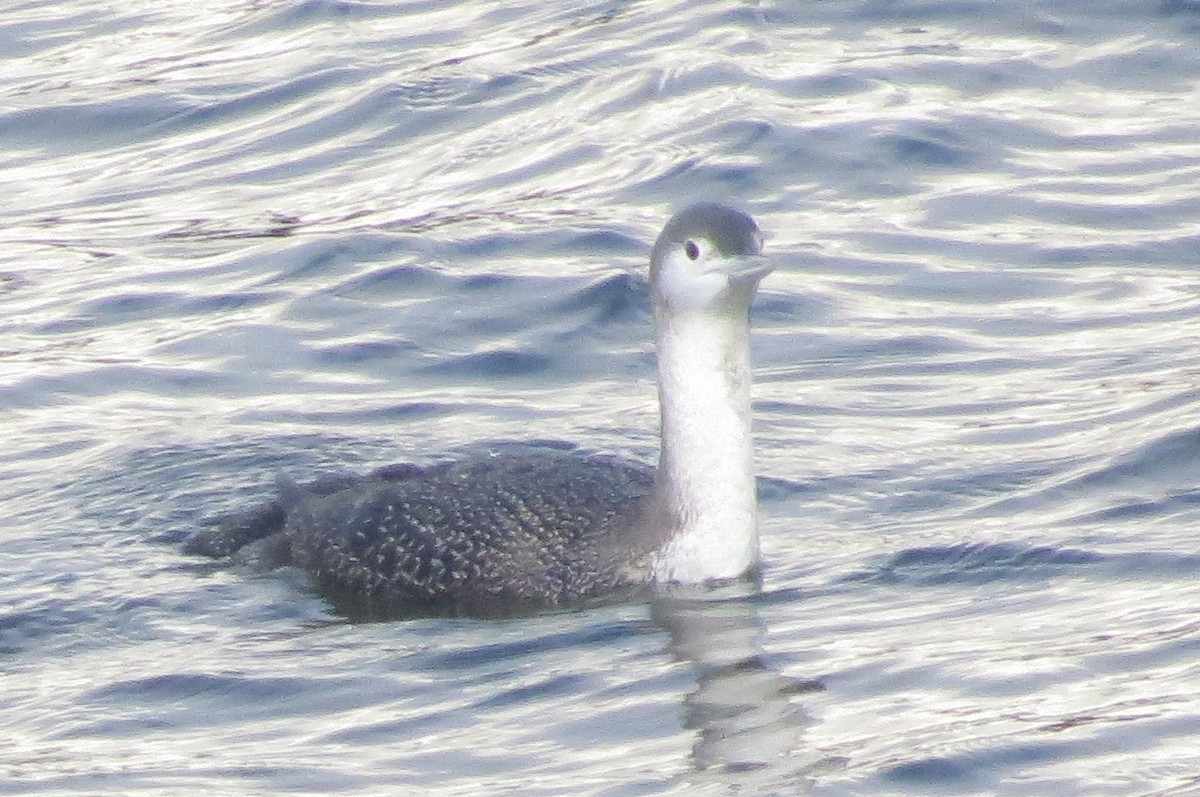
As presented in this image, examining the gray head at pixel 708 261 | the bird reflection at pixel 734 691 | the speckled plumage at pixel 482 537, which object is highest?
the gray head at pixel 708 261

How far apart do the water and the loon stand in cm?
17

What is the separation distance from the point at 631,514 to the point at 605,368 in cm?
270

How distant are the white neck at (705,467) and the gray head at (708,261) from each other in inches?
4.5

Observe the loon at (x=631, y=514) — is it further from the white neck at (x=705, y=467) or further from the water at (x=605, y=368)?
the water at (x=605, y=368)

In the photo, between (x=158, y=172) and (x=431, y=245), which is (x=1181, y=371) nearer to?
(x=431, y=245)

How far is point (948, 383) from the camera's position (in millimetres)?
9812

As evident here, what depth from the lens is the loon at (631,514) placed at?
24.8 ft

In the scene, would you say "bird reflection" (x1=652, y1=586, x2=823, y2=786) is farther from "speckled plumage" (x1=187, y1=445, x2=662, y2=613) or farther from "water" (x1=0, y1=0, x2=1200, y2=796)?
"speckled plumage" (x1=187, y1=445, x2=662, y2=613)

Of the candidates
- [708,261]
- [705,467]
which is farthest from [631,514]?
[708,261]

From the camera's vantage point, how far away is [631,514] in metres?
7.80

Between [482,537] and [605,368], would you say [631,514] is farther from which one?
[605,368]

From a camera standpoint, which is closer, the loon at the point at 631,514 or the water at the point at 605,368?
the water at the point at 605,368

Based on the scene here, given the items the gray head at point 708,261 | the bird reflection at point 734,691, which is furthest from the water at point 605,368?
the gray head at point 708,261

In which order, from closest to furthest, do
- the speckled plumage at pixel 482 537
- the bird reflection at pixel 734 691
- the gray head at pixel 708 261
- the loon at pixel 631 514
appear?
1. the bird reflection at pixel 734 691
2. the gray head at pixel 708 261
3. the loon at pixel 631 514
4. the speckled plumage at pixel 482 537
